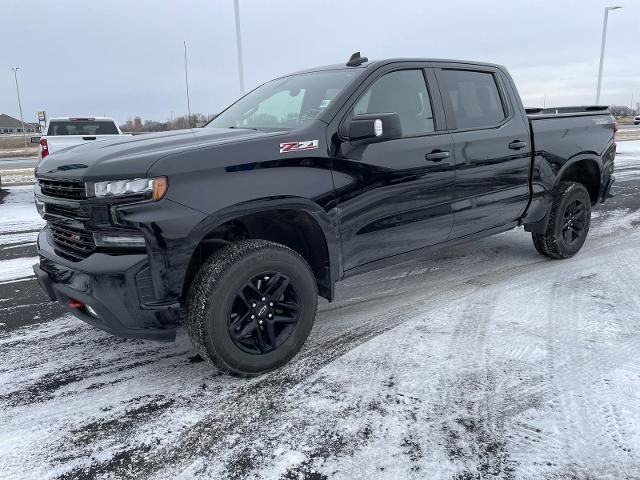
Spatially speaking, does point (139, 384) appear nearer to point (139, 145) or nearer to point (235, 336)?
point (235, 336)

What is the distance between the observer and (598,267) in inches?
198

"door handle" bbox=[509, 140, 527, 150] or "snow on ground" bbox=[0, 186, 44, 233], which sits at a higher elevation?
"door handle" bbox=[509, 140, 527, 150]

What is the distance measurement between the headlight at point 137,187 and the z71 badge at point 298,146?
2.47ft

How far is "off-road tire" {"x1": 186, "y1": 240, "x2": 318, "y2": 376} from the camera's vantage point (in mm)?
2764

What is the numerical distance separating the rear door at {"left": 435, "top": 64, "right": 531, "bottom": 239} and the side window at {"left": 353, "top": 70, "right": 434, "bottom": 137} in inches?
8.7

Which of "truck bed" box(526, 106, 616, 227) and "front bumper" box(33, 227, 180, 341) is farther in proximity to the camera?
"truck bed" box(526, 106, 616, 227)

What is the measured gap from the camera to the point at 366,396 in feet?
9.14

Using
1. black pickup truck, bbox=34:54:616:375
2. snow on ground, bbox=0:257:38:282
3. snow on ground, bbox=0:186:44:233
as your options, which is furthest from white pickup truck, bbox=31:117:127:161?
black pickup truck, bbox=34:54:616:375

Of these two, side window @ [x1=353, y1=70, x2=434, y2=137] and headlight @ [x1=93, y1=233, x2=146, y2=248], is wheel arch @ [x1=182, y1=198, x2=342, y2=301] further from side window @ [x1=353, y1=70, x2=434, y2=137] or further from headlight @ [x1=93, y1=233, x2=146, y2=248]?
side window @ [x1=353, y1=70, x2=434, y2=137]

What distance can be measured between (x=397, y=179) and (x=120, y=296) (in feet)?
6.47

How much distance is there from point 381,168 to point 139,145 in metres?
1.57

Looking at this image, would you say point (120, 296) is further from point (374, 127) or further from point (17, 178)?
point (17, 178)

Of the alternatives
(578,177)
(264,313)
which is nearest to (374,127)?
(264,313)

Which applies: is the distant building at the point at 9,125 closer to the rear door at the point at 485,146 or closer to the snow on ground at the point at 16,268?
the snow on ground at the point at 16,268
